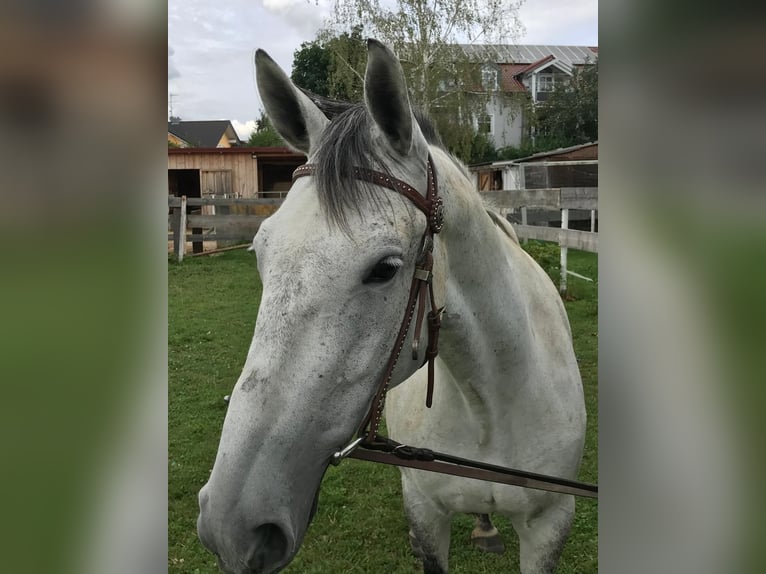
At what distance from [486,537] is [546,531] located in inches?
55.7

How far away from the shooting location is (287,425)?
1233mm

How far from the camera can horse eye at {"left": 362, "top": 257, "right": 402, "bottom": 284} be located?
53.3 inches

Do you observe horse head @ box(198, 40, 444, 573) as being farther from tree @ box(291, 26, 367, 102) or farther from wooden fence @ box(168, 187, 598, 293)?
tree @ box(291, 26, 367, 102)

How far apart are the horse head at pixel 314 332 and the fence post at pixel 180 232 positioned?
1258 centimetres

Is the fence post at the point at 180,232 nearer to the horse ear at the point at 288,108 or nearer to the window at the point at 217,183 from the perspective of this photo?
the window at the point at 217,183

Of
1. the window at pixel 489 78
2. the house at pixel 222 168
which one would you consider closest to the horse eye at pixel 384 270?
the house at pixel 222 168

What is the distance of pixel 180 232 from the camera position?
1331 centimetres

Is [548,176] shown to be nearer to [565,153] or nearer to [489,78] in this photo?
[565,153]

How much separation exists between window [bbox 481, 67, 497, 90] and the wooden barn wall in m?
9.70

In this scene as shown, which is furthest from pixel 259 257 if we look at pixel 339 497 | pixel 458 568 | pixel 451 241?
pixel 339 497

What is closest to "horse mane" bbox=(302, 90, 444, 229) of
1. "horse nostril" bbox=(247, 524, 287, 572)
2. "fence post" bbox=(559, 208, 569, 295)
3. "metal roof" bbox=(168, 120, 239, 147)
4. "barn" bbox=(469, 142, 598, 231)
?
"horse nostril" bbox=(247, 524, 287, 572)

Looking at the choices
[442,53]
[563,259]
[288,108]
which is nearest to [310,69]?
[442,53]
